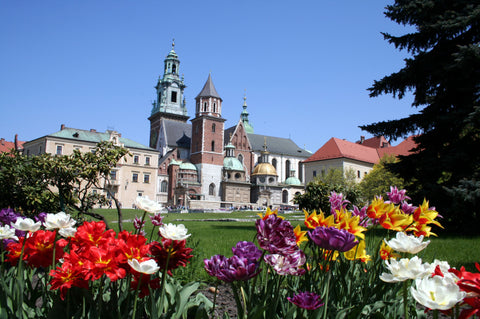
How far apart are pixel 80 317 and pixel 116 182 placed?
50820 mm

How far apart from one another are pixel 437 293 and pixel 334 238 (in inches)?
24.5

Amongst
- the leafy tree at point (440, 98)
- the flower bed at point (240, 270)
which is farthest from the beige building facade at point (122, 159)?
the flower bed at point (240, 270)

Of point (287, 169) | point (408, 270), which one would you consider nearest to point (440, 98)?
point (408, 270)

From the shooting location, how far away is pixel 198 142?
58062 millimetres

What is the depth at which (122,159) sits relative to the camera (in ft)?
171

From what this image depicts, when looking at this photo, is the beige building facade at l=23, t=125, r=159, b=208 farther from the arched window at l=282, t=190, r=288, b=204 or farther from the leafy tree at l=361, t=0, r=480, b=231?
the leafy tree at l=361, t=0, r=480, b=231

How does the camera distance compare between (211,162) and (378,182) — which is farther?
(211,162)

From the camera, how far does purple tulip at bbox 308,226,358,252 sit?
6.52ft

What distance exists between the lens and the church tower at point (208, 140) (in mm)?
56156

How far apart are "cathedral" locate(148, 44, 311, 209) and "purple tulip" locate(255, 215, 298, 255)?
155 feet

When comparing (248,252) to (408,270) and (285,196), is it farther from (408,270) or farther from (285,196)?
(285,196)

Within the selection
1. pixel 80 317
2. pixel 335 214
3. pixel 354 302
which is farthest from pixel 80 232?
pixel 354 302

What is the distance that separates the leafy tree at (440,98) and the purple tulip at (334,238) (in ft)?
32.5

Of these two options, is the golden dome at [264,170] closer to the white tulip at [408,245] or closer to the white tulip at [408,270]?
the white tulip at [408,245]
